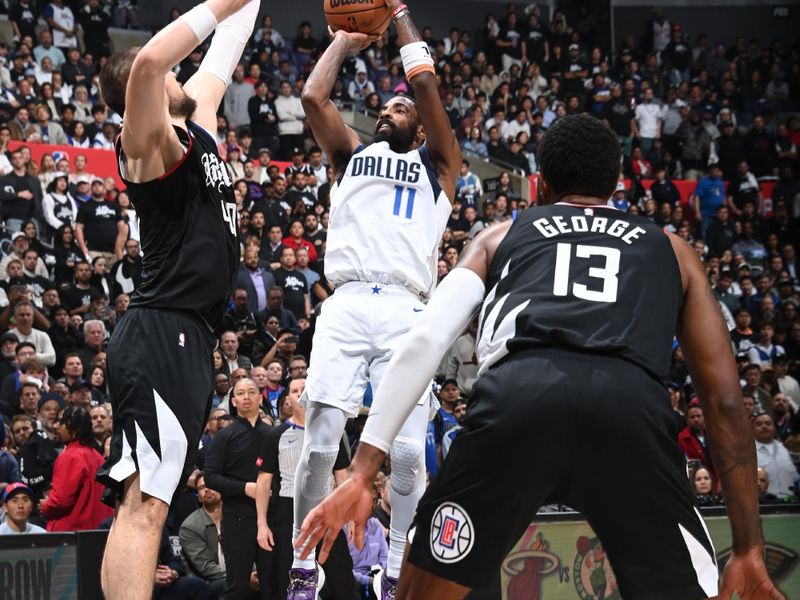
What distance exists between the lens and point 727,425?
3.26m

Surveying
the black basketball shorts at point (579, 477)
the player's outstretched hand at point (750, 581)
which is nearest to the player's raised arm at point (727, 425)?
the player's outstretched hand at point (750, 581)

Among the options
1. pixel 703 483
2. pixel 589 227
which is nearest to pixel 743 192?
pixel 703 483

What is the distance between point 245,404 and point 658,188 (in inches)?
519

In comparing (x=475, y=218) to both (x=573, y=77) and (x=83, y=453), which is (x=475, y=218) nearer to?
(x=573, y=77)

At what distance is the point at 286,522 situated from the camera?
854cm

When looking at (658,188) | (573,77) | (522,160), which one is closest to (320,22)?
(573,77)

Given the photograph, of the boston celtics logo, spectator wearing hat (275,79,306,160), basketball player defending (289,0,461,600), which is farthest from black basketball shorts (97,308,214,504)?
spectator wearing hat (275,79,306,160)

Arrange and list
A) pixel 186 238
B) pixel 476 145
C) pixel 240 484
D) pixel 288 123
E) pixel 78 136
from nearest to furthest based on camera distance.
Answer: pixel 186 238
pixel 240 484
pixel 78 136
pixel 288 123
pixel 476 145

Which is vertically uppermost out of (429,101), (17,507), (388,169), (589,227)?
(429,101)

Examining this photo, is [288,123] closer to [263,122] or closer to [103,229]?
[263,122]

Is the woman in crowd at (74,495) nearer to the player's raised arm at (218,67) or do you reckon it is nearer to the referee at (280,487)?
the referee at (280,487)

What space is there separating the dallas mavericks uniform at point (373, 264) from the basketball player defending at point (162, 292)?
3.37 feet

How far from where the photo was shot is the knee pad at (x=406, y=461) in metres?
5.58

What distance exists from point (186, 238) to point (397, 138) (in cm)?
190
